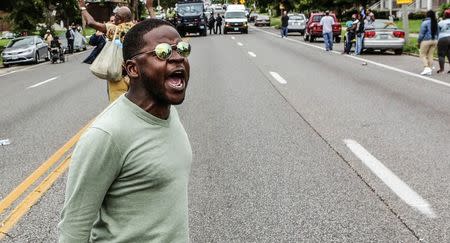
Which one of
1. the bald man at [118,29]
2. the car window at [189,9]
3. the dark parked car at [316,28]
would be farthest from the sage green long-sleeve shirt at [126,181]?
the car window at [189,9]

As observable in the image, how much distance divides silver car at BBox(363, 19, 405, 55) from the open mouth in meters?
22.2

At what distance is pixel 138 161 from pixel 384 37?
74.2ft

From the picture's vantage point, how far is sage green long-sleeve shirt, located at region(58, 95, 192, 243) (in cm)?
182

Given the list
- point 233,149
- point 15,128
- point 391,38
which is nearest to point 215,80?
point 15,128

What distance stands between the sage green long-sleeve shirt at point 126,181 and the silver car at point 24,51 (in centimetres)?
2625

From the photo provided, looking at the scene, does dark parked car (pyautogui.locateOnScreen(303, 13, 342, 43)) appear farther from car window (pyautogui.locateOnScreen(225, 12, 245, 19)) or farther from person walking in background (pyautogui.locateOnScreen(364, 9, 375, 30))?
car window (pyautogui.locateOnScreen(225, 12, 245, 19))

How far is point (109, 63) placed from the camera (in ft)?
17.8

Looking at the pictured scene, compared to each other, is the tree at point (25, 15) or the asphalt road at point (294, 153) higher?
the tree at point (25, 15)

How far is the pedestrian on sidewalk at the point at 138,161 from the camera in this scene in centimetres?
183

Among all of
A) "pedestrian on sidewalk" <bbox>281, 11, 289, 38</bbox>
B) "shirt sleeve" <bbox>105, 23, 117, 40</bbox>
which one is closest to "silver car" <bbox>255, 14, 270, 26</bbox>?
"pedestrian on sidewalk" <bbox>281, 11, 289, 38</bbox>

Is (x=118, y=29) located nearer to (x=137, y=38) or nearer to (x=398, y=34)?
(x=137, y=38)

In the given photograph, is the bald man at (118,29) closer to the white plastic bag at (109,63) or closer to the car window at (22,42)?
the white plastic bag at (109,63)

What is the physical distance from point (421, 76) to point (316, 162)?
1007 cm

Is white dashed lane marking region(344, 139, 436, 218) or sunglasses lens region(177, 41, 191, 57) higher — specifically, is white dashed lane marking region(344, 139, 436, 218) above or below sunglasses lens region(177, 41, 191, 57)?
below
